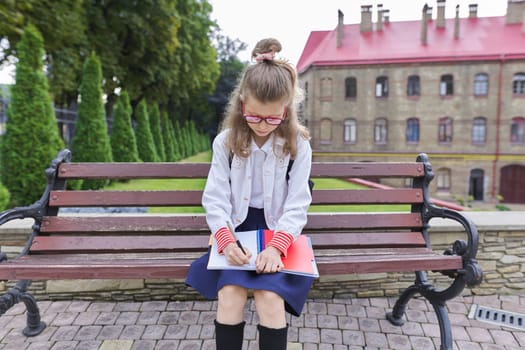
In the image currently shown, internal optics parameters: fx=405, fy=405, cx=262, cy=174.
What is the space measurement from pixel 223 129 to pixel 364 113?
27.4 m

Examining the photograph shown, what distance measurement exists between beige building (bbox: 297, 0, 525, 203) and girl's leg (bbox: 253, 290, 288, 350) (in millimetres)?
27154

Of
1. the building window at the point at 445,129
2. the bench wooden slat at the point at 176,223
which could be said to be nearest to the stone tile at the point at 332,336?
the bench wooden slat at the point at 176,223

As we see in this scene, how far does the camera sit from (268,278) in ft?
6.65

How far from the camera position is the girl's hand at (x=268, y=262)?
2.02 metres

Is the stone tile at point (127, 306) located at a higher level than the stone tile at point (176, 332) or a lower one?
higher

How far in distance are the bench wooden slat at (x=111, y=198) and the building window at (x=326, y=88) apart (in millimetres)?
26536

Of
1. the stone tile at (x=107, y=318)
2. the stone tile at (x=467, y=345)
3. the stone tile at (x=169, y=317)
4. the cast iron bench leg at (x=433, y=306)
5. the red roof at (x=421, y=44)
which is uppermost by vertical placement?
the red roof at (x=421, y=44)

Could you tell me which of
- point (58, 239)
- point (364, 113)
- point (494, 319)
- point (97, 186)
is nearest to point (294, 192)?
point (58, 239)

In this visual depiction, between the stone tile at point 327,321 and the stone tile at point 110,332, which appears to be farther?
the stone tile at point 327,321

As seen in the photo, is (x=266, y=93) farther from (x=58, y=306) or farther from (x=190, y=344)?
(x=58, y=306)

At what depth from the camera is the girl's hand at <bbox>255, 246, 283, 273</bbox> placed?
2016 millimetres

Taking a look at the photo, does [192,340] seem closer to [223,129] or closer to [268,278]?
[268,278]

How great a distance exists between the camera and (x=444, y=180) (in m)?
28.3

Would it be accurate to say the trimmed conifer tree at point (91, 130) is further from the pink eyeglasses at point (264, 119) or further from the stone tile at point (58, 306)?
the pink eyeglasses at point (264, 119)
